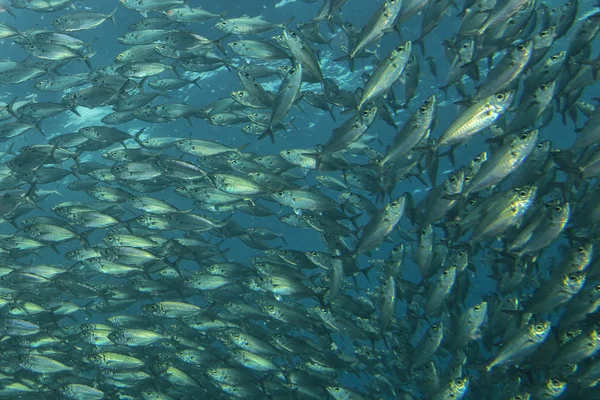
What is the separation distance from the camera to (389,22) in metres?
4.70

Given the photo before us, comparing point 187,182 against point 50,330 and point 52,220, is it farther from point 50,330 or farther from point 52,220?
point 50,330

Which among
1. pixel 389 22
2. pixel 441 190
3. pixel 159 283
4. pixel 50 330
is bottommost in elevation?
pixel 50 330

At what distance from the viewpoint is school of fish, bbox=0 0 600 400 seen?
15.7 feet

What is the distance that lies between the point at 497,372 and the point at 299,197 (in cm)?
388

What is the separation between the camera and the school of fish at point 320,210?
4781 millimetres

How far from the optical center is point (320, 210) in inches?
260

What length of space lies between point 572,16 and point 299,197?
14.9ft

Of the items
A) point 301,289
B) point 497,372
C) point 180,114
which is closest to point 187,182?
point 180,114

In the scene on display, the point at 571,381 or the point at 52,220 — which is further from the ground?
the point at 571,381

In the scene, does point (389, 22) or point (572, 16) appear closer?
point (389, 22)

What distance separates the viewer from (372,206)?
7.44m

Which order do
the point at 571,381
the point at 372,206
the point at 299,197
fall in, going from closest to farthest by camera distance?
the point at 571,381 → the point at 299,197 → the point at 372,206

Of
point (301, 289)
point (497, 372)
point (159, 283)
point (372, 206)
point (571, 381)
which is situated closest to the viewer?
point (571, 381)

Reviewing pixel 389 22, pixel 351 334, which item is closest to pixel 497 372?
pixel 351 334
